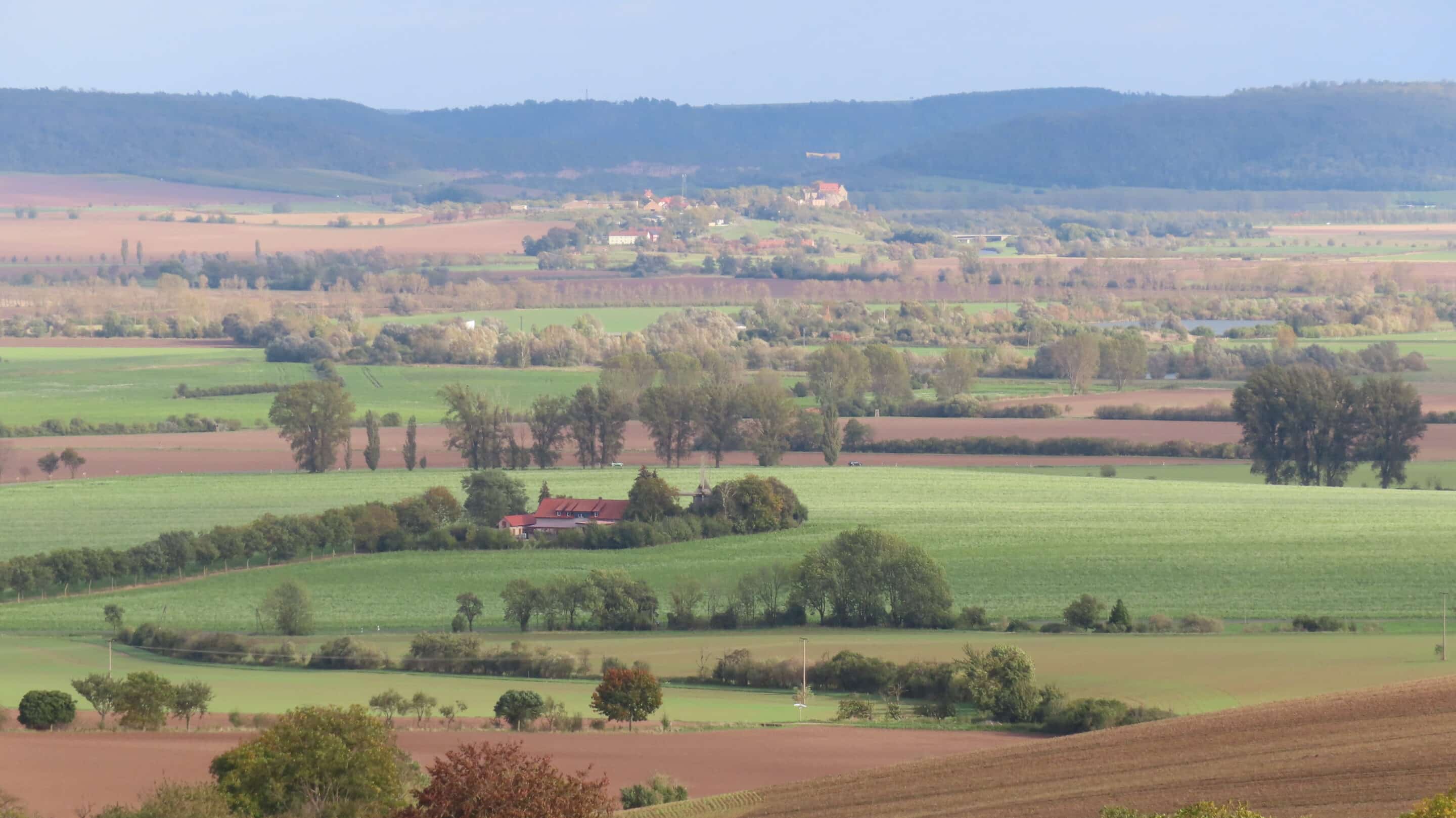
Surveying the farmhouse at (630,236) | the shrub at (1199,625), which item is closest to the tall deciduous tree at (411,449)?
the shrub at (1199,625)

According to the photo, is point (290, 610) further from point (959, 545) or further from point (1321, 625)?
point (1321, 625)

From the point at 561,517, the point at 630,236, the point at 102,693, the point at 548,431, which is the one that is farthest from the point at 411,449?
the point at 630,236

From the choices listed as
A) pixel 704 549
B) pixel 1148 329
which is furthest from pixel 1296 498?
pixel 1148 329

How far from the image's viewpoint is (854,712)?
32.7 meters

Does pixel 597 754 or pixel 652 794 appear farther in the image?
pixel 597 754

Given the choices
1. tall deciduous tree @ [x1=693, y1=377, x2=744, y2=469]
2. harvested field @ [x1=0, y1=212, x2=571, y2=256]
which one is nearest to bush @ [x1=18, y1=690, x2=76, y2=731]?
tall deciduous tree @ [x1=693, y1=377, x2=744, y2=469]

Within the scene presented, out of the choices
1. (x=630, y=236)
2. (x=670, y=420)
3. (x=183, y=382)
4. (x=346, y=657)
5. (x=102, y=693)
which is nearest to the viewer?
(x=102, y=693)

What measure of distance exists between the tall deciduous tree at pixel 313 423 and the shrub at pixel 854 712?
36.2 metres

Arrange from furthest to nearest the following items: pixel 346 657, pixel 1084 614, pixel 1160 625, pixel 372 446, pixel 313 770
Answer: pixel 372 446, pixel 1084 614, pixel 1160 625, pixel 346 657, pixel 313 770

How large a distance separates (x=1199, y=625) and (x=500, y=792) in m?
24.2

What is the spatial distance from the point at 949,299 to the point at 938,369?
44.0 meters

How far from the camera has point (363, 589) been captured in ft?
153

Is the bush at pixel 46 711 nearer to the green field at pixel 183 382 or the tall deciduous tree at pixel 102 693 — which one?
the tall deciduous tree at pixel 102 693

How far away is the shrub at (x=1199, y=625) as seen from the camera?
130 feet
